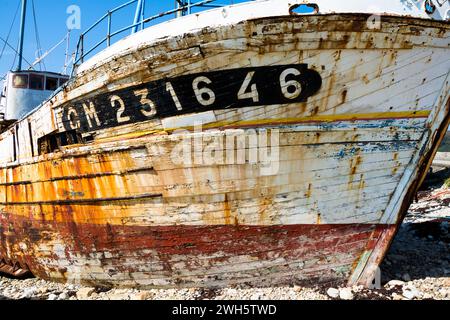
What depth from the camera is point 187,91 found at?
140 inches

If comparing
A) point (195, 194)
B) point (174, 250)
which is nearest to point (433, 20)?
point (195, 194)

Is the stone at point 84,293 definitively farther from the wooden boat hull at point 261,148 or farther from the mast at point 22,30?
the mast at point 22,30

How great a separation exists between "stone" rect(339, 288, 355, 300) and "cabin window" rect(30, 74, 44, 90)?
31.0 ft

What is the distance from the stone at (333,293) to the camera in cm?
382

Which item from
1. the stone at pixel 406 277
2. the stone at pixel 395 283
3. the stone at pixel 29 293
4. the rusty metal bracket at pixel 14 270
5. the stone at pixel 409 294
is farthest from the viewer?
the rusty metal bracket at pixel 14 270

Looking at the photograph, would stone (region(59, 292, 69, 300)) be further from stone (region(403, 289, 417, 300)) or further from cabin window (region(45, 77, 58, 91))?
cabin window (region(45, 77, 58, 91))

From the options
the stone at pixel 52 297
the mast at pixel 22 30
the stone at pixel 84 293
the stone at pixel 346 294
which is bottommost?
the stone at pixel 52 297

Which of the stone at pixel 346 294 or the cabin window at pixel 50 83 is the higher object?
the cabin window at pixel 50 83

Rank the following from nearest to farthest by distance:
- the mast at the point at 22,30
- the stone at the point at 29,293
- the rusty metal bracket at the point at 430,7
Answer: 1. the rusty metal bracket at the point at 430,7
2. the stone at the point at 29,293
3. the mast at the point at 22,30

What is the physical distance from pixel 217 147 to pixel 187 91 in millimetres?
695

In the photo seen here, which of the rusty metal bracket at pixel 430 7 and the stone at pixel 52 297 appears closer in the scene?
the rusty metal bracket at pixel 430 7

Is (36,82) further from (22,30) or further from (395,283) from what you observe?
(395,283)

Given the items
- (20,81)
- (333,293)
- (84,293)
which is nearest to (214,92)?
(333,293)

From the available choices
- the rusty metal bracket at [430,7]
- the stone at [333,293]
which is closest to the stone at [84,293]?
the stone at [333,293]
